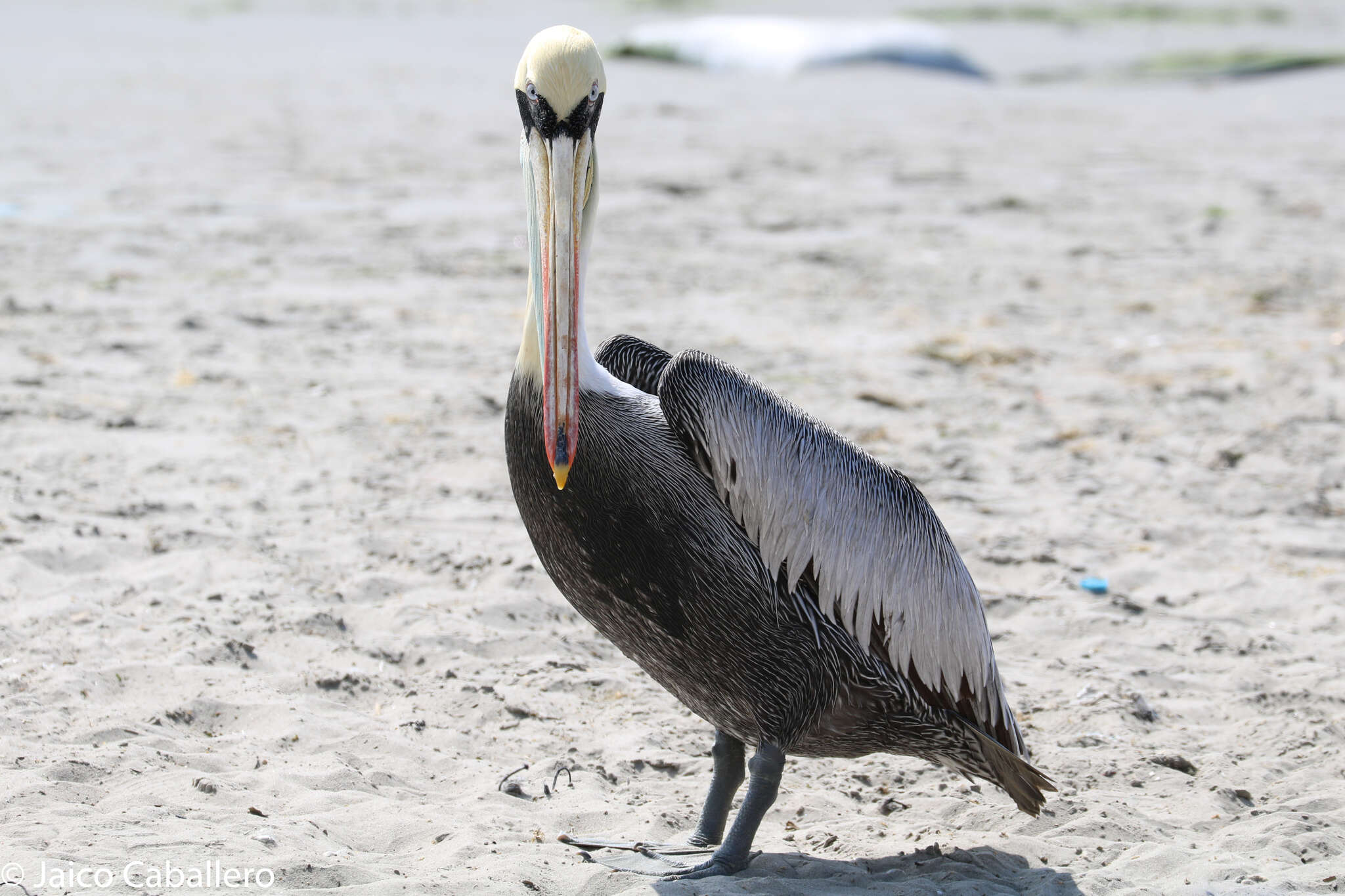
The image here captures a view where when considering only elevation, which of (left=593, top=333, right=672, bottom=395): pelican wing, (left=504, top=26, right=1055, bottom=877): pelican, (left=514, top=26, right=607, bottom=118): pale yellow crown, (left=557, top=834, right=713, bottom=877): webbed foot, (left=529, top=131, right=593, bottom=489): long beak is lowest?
(left=557, top=834, right=713, bottom=877): webbed foot

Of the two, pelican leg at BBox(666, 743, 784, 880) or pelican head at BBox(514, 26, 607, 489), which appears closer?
pelican head at BBox(514, 26, 607, 489)

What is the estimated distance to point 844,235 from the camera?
29.5ft

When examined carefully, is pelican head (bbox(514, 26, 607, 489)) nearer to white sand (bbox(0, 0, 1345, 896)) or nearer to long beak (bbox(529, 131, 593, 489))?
long beak (bbox(529, 131, 593, 489))

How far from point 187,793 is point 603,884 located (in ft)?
3.09

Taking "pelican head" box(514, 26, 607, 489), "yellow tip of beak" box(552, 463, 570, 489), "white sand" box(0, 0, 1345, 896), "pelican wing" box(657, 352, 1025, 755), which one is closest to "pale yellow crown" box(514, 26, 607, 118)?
"pelican head" box(514, 26, 607, 489)

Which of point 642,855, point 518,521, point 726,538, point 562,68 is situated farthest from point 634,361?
point 518,521

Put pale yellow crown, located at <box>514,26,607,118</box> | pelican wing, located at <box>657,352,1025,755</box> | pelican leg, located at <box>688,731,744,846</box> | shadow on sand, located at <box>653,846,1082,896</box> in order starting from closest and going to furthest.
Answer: pale yellow crown, located at <box>514,26,607,118</box> → pelican wing, located at <box>657,352,1025,755</box> → shadow on sand, located at <box>653,846,1082,896</box> → pelican leg, located at <box>688,731,744,846</box>

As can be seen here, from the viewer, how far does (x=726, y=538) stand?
2805 millimetres

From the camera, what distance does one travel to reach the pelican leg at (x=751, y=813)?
9.75 ft

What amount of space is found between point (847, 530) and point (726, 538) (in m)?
0.27

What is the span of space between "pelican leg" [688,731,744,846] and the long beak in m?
0.84

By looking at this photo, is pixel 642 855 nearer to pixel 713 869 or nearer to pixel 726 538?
pixel 713 869

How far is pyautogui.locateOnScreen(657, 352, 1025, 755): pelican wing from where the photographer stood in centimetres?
278

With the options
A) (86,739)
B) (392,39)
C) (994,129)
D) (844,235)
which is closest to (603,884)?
(86,739)
